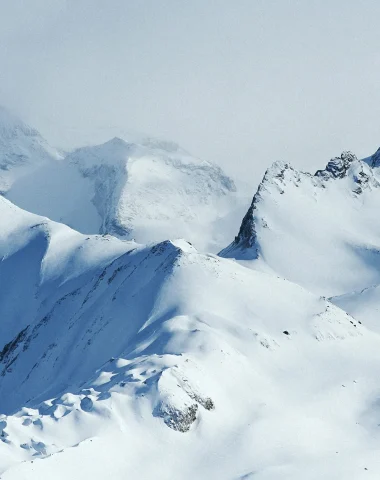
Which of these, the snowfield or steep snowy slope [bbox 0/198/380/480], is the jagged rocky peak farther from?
steep snowy slope [bbox 0/198/380/480]

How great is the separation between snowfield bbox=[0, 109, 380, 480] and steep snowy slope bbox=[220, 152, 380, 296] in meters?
0.48

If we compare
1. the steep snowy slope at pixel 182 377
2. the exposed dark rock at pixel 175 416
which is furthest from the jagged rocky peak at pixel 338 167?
the exposed dark rock at pixel 175 416

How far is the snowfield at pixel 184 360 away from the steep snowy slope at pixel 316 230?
48 cm

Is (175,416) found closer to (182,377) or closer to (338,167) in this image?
(182,377)

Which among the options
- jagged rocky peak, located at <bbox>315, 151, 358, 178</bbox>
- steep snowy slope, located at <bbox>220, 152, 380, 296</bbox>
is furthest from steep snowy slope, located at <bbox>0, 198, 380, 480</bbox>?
jagged rocky peak, located at <bbox>315, 151, 358, 178</bbox>

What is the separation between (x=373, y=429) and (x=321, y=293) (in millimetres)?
65028

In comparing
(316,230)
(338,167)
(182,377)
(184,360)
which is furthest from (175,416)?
(338,167)

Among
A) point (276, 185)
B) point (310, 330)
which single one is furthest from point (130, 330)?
point (276, 185)

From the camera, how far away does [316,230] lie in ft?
439

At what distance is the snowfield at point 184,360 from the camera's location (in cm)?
4397

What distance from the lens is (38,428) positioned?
43688 mm

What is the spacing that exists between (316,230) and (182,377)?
86.8 metres

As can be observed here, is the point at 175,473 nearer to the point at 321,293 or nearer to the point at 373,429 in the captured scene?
the point at 373,429

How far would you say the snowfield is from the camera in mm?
43969
